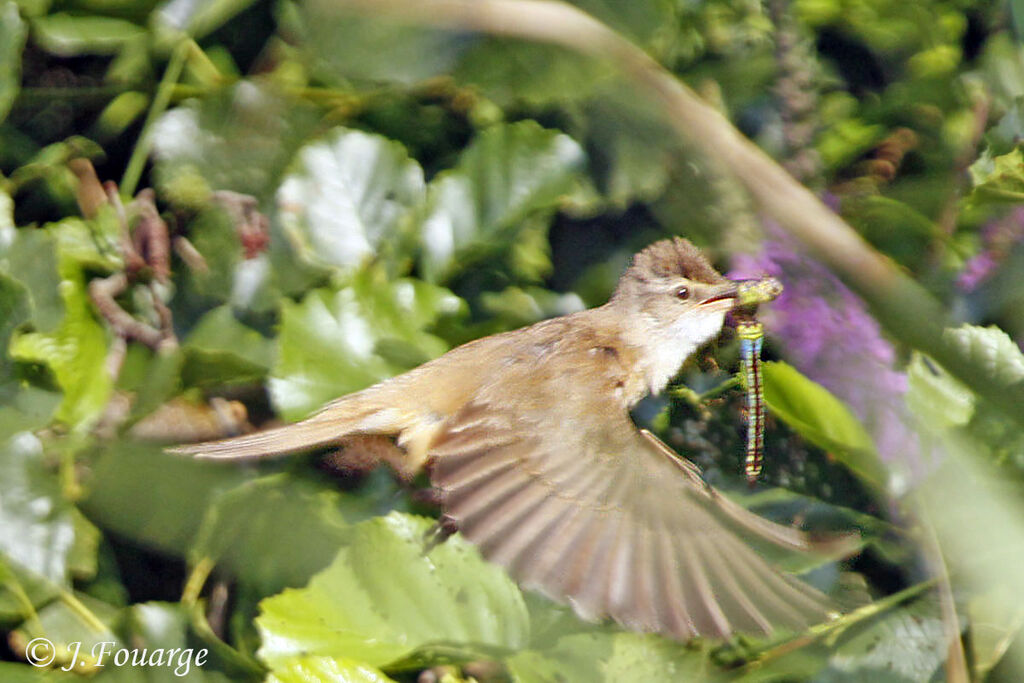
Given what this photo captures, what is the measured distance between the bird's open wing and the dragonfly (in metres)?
0.08

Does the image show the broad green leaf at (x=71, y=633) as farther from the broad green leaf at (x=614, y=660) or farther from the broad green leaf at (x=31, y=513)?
the broad green leaf at (x=614, y=660)

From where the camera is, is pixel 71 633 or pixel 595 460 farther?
pixel 71 633

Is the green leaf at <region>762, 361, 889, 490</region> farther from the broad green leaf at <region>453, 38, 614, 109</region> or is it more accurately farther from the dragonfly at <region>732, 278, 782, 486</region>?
the broad green leaf at <region>453, 38, 614, 109</region>

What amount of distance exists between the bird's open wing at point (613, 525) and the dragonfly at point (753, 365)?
0.28 feet

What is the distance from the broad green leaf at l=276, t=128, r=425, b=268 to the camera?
1390 mm

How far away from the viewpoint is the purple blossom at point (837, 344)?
3.51 ft

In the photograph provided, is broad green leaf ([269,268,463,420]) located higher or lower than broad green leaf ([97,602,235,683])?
higher

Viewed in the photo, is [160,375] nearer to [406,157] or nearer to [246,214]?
[246,214]

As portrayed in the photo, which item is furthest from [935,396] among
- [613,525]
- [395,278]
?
[395,278]

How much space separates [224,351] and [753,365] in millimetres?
627

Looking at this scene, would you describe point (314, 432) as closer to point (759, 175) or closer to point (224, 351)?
point (224, 351)

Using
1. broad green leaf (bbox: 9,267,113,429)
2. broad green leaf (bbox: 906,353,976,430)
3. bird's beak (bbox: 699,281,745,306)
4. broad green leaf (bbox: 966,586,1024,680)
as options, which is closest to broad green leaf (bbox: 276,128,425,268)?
broad green leaf (bbox: 9,267,113,429)

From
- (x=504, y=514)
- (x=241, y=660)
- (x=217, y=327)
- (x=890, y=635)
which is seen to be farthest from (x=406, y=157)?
(x=890, y=635)

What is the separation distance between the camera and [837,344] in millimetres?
1137
